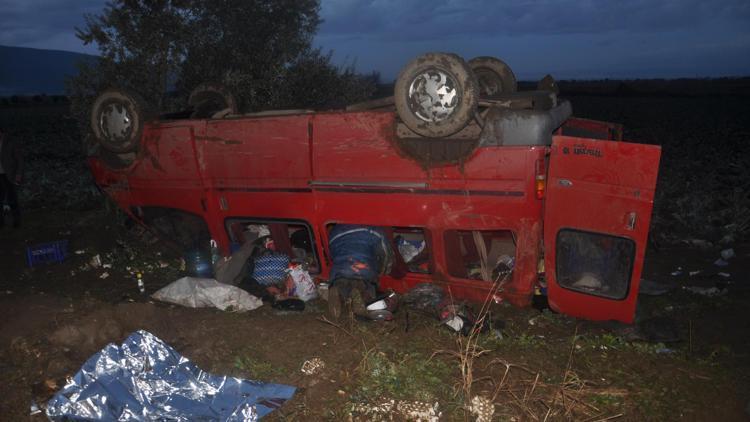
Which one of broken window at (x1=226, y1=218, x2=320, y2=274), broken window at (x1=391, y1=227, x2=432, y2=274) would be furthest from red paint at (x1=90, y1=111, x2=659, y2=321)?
broken window at (x1=391, y1=227, x2=432, y2=274)

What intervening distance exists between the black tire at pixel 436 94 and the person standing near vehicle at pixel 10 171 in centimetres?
677

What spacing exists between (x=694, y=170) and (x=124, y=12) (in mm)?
11647

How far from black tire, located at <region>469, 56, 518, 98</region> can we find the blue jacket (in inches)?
83.4

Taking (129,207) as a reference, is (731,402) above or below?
below

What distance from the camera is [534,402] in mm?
3168

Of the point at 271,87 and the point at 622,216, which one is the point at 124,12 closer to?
the point at 271,87

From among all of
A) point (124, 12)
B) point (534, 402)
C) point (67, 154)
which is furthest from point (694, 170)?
point (67, 154)

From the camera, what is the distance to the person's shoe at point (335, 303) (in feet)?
14.4

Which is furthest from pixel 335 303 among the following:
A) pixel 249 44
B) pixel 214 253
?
pixel 249 44

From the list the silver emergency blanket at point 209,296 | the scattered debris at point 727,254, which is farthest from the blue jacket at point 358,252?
the scattered debris at point 727,254

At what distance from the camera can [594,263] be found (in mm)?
4094

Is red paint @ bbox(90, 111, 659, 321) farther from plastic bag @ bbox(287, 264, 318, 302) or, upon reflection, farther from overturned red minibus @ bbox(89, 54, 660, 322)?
plastic bag @ bbox(287, 264, 318, 302)

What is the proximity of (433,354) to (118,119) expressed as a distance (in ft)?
14.0

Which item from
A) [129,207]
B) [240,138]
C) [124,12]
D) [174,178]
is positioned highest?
[124,12]
